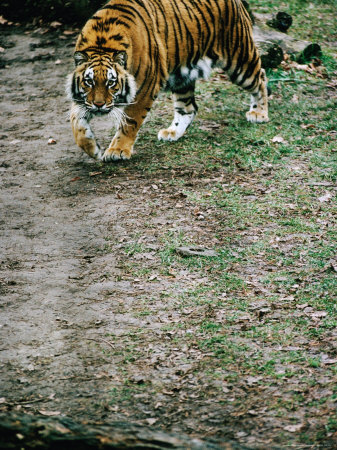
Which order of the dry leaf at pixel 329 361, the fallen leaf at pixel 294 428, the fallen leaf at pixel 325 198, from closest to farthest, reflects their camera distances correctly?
the fallen leaf at pixel 294 428
the dry leaf at pixel 329 361
the fallen leaf at pixel 325 198

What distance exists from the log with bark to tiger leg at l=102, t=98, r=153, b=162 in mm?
4250

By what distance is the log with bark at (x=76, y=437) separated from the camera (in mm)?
2000

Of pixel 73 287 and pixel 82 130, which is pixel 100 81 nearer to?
pixel 82 130

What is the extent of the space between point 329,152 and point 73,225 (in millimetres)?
2802

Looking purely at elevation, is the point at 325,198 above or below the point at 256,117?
above

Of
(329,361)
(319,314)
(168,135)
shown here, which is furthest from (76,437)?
(168,135)

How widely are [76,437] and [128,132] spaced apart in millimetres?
4374

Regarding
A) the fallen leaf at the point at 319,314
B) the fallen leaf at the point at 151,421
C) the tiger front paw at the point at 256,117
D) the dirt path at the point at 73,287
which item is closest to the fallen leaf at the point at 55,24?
the dirt path at the point at 73,287

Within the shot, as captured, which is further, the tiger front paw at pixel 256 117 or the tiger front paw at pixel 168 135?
the tiger front paw at pixel 256 117

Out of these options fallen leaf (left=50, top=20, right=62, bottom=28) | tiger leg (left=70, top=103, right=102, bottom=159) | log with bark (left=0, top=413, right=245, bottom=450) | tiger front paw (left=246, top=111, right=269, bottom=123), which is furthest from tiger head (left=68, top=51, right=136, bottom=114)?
fallen leaf (left=50, top=20, right=62, bottom=28)

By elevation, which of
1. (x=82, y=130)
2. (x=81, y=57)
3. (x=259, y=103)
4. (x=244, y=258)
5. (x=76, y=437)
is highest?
(x=76, y=437)

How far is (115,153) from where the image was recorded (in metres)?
6.12

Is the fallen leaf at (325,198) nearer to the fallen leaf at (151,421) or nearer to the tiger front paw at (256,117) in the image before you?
the tiger front paw at (256,117)

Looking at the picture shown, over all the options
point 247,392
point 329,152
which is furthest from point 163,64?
point 247,392
